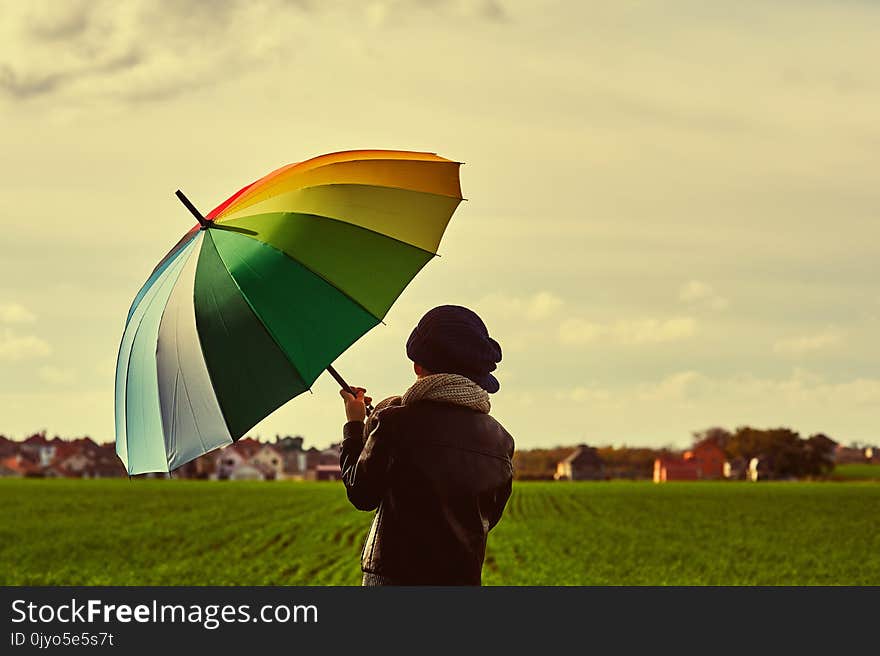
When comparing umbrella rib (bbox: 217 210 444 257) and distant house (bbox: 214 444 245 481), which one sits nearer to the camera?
umbrella rib (bbox: 217 210 444 257)

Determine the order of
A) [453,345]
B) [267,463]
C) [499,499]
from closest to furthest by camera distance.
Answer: [453,345] < [499,499] < [267,463]

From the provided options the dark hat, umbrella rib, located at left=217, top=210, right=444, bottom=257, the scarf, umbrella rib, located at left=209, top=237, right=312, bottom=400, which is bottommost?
the scarf

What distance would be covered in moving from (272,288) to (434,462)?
116 cm

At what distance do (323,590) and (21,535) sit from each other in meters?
29.5

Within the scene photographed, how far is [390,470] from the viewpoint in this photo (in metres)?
4.33

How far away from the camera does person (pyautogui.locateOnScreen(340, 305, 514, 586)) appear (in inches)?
171

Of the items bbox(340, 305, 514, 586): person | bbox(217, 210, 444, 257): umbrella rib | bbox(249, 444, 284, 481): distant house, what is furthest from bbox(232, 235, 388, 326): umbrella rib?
bbox(249, 444, 284, 481): distant house

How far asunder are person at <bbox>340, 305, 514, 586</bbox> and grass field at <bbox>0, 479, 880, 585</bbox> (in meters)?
13.6

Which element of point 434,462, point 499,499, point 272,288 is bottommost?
point 499,499

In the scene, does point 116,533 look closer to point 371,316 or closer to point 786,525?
→ point 786,525

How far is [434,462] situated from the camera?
4.35 meters

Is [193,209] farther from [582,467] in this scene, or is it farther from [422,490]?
[582,467]

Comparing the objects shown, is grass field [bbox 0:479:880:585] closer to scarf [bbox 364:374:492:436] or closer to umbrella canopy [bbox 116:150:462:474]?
umbrella canopy [bbox 116:150:462:474]

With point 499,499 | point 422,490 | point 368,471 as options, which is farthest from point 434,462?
point 499,499
